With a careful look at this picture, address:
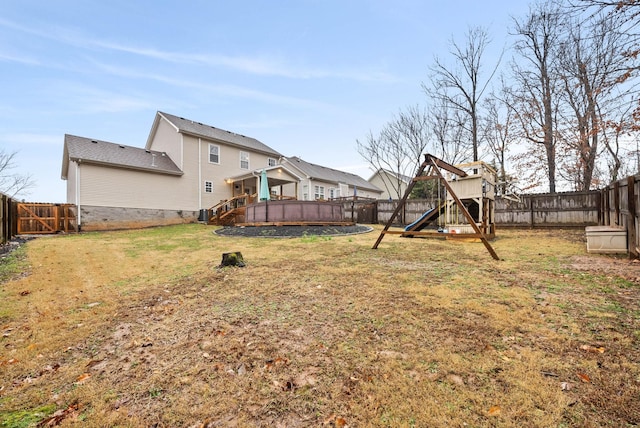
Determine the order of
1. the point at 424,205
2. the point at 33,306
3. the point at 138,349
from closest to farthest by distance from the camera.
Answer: the point at 138,349, the point at 33,306, the point at 424,205

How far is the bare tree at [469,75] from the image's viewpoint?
1764 centimetres

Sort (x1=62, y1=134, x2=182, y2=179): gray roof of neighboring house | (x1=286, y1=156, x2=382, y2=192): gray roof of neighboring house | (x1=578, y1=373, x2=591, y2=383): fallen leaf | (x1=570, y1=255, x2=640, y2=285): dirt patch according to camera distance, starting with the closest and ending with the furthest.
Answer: (x1=578, y1=373, x2=591, y2=383): fallen leaf, (x1=570, y1=255, x2=640, y2=285): dirt patch, (x1=62, y1=134, x2=182, y2=179): gray roof of neighboring house, (x1=286, y1=156, x2=382, y2=192): gray roof of neighboring house

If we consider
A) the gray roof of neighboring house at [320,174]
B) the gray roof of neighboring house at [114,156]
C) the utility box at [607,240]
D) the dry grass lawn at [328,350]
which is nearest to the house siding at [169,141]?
the gray roof of neighboring house at [114,156]

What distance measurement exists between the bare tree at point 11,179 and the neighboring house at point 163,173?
1553 cm

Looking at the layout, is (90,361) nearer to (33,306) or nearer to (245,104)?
(33,306)

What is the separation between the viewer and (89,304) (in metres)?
3.77

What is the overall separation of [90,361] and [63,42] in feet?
57.9

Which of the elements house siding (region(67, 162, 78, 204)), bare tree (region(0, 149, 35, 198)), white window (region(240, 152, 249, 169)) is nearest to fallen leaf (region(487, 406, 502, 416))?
house siding (region(67, 162, 78, 204))

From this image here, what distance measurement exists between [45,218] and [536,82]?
93.1ft

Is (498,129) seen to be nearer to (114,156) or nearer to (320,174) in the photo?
(320,174)

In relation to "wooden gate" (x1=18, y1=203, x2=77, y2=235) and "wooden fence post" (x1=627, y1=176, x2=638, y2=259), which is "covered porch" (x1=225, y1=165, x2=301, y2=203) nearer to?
"wooden gate" (x1=18, y1=203, x2=77, y2=235)

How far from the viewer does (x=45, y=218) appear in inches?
556

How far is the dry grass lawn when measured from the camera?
5.61 feet

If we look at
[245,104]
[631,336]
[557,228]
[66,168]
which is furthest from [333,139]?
[631,336]
